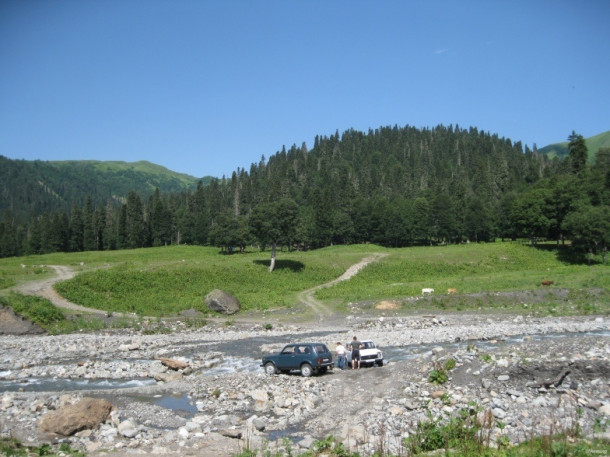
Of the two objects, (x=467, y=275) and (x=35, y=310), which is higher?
(x=467, y=275)

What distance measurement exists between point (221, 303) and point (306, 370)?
29.6 meters

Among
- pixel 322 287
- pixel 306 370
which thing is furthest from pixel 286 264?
pixel 306 370

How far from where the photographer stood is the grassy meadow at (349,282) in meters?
55.1

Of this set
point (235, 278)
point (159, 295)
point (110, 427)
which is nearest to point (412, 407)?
point (110, 427)

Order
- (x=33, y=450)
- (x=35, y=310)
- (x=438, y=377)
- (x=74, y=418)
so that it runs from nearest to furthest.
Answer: (x=33, y=450)
(x=74, y=418)
(x=438, y=377)
(x=35, y=310)

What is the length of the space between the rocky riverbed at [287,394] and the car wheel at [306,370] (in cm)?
58

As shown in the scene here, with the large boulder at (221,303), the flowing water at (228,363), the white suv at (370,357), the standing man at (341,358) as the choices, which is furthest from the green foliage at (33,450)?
the large boulder at (221,303)

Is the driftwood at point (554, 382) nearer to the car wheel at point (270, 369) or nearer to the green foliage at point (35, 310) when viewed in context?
the car wheel at point (270, 369)

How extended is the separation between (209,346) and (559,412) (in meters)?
26.5

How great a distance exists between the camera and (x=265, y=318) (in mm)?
52000

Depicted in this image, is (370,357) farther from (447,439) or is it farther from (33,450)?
(33,450)

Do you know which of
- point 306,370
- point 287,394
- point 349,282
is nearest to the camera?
point 287,394

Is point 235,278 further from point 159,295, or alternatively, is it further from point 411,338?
point 411,338

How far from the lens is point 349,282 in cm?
7319
